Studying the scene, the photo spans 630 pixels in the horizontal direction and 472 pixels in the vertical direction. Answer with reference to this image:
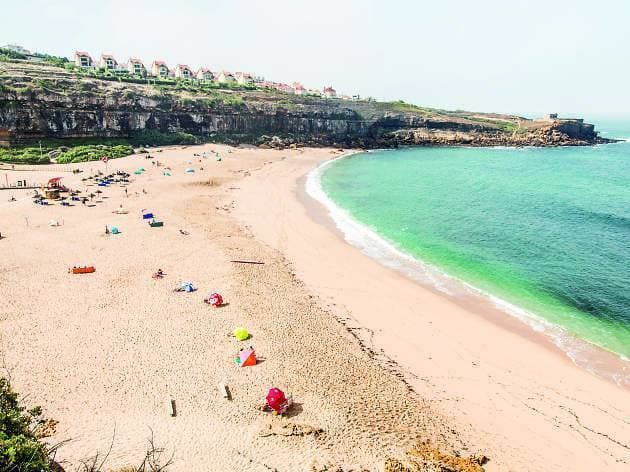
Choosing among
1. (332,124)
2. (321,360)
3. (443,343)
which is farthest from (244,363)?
(332,124)

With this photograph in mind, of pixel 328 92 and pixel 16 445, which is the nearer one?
pixel 16 445

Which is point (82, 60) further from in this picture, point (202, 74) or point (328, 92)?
point (328, 92)

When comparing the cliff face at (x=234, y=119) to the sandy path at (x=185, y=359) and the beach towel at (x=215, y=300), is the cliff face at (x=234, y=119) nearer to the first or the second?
the sandy path at (x=185, y=359)

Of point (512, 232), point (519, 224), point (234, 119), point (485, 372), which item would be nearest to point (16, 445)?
point (485, 372)

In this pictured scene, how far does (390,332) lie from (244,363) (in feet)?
25.3

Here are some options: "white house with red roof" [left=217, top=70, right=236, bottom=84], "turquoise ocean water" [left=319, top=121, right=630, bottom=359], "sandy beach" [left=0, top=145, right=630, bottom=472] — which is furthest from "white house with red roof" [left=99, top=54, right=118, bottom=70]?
"sandy beach" [left=0, top=145, right=630, bottom=472]

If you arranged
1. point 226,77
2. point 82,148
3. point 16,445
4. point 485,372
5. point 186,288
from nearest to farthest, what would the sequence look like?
point 16,445 < point 485,372 < point 186,288 < point 82,148 < point 226,77

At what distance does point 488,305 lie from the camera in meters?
24.0

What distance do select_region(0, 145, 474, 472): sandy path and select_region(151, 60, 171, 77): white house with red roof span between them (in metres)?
101

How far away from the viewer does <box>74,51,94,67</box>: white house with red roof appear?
10156 cm

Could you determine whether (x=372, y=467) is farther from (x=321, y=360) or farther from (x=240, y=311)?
(x=240, y=311)

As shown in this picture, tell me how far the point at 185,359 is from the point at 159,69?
120046 millimetres

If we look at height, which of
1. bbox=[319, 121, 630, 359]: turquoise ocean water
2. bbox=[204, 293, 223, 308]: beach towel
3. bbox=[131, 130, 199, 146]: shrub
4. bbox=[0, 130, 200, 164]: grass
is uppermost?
bbox=[131, 130, 199, 146]: shrub

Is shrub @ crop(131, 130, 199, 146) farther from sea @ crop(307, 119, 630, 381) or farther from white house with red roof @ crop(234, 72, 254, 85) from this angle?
white house with red roof @ crop(234, 72, 254, 85)
